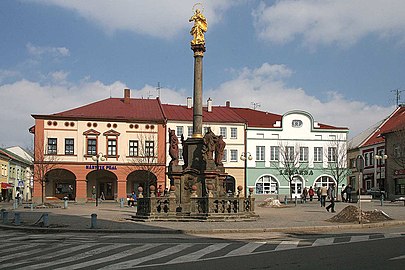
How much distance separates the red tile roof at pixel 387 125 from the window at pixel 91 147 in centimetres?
3657

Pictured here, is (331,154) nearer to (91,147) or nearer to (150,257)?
(91,147)

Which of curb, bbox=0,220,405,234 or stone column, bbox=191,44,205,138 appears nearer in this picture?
curb, bbox=0,220,405,234

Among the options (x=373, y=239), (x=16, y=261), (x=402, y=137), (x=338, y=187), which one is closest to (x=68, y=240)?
(x=16, y=261)

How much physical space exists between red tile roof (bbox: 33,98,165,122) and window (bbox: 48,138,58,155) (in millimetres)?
2861

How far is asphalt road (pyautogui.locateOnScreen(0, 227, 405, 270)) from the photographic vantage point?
11.4 metres

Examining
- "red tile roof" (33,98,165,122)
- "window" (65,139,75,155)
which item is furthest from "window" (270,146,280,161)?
"window" (65,139,75,155)

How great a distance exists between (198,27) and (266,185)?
4169cm

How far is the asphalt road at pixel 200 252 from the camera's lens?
11414 millimetres

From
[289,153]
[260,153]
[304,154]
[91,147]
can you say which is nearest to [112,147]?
[91,147]

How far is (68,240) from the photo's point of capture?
1727cm

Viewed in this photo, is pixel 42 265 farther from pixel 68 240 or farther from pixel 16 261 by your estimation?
pixel 68 240

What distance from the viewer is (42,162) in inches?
2258

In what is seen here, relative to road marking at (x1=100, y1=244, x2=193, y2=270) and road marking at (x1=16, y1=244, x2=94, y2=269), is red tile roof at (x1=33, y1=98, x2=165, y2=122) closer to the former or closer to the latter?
road marking at (x1=16, y1=244, x2=94, y2=269)

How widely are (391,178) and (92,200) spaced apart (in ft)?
119
